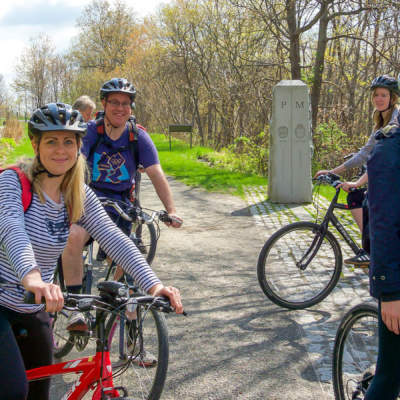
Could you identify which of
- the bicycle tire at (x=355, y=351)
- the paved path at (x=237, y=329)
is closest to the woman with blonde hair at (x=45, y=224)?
the bicycle tire at (x=355, y=351)

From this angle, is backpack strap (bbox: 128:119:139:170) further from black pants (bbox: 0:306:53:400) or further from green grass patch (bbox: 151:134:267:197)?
green grass patch (bbox: 151:134:267:197)

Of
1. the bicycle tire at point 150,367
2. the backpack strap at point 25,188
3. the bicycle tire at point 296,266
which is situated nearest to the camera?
the backpack strap at point 25,188

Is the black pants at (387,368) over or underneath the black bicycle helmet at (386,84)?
underneath

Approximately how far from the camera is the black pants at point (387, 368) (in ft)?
7.33

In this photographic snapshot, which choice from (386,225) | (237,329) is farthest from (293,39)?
(386,225)

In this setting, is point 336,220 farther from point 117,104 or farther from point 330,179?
point 117,104

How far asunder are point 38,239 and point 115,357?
76 centimetres

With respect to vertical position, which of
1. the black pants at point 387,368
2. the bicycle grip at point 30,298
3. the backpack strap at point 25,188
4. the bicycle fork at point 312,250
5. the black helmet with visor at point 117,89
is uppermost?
the black helmet with visor at point 117,89

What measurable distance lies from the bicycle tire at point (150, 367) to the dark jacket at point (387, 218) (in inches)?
43.0

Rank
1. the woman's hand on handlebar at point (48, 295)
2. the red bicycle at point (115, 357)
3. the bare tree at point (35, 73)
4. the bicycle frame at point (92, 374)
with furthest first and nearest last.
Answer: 1. the bare tree at point (35, 73)
2. the bicycle frame at point (92, 374)
3. the red bicycle at point (115, 357)
4. the woman's hand on handlebar at point (48, 295)

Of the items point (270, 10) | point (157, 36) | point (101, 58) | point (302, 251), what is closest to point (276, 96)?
point (270, 10)

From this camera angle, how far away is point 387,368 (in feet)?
7.45

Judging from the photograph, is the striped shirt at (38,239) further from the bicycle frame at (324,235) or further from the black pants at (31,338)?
the bicycle frame at (324,235)

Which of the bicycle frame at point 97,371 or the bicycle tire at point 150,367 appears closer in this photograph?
the bicycle frame at point 97,371
